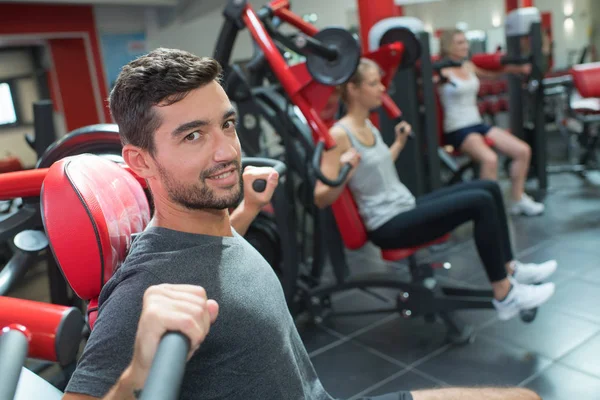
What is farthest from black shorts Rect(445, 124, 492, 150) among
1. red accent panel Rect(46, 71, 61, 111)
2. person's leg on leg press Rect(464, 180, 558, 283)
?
red accent panel Rect(46, 71, 61, 111)

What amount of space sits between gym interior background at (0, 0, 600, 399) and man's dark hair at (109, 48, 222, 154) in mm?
1703

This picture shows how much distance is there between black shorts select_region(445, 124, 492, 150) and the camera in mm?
4496

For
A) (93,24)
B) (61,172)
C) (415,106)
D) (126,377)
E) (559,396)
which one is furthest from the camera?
(93,24)

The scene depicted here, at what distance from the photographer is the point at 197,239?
109 cm

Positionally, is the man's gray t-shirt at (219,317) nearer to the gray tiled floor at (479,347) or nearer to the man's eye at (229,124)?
the man's eye at (229,124)

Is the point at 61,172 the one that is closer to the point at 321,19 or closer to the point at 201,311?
the point at 201,311

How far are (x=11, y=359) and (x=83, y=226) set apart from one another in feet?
1.89

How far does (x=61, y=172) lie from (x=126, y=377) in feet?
1.83

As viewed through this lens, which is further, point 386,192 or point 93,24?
point 93,24

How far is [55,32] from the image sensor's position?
25.8 ft

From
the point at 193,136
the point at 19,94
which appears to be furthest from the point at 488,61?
the point at 19,94

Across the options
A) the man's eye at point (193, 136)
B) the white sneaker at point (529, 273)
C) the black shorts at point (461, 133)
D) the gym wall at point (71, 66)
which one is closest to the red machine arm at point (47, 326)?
the man's eye at point (193, 136)

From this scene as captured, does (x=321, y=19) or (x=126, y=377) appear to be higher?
(x=321, y=19)

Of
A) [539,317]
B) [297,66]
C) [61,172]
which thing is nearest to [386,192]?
[297,66]
